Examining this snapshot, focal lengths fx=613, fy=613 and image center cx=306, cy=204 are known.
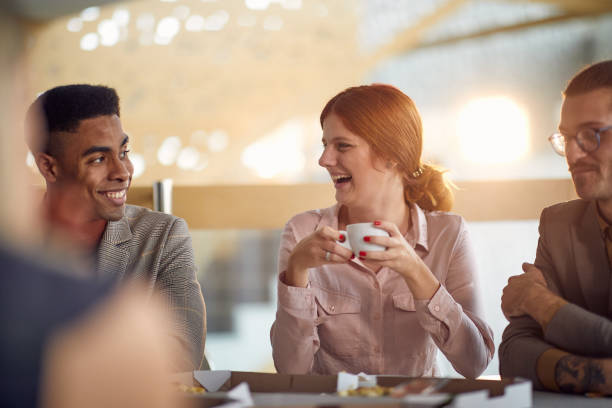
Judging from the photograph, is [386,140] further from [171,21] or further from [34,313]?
[171,21]

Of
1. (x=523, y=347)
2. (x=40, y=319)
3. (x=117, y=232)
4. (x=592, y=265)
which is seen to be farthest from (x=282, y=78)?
(x=40, y=319)

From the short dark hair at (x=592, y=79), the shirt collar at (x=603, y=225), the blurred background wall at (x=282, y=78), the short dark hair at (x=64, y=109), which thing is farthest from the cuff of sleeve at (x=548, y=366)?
the blurred background wall at (x=282, y=78)

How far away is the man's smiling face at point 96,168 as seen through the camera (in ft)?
5.52

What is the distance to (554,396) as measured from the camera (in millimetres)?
1089

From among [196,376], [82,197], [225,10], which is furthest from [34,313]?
[225,10]

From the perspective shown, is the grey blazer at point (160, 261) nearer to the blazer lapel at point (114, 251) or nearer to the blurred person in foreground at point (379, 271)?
the blazer lapel at point (114, 251)

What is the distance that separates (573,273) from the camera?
4.56 ft

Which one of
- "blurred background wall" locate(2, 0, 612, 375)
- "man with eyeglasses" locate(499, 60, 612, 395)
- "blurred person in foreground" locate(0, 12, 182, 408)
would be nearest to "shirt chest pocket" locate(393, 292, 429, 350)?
"man with eyeglasses" locate(499, 60, 612, 395)

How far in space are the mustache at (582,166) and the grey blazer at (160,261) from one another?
0.96 m

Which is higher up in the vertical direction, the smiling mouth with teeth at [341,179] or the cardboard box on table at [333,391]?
the smiling mouth with teeth at [341,179]

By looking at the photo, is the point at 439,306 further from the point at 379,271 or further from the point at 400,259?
the point at 379,271

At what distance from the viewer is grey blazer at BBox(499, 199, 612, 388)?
1160 millimetres

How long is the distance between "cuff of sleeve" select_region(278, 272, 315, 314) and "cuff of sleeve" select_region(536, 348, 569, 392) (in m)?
0.54

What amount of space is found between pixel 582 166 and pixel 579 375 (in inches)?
18.9
